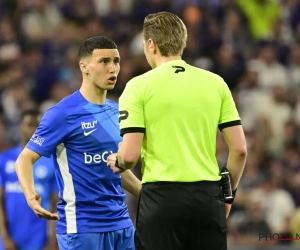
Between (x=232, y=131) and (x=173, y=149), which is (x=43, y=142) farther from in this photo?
(x=232, y=131)

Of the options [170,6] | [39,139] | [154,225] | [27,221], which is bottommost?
[27,221]

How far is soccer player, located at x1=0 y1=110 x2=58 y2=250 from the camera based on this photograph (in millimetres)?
8281

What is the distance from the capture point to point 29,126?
8.38 metres

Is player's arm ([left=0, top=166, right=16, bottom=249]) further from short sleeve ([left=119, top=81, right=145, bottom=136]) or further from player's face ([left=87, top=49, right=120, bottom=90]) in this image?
short sleeve ([left=119, top=81, right=145, bottom=136])

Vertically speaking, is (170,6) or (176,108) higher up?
(170,6)

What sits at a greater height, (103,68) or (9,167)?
(103,68)

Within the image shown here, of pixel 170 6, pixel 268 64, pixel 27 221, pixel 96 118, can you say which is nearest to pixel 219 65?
pixel 268 64

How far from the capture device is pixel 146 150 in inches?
209

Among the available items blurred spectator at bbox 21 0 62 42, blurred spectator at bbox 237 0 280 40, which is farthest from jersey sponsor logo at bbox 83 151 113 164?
blurred spectator at bbox 237 0 280 40

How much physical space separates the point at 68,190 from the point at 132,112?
1261mm

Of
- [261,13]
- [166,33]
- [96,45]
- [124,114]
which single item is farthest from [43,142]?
[261,13]

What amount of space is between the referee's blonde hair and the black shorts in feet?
2.84

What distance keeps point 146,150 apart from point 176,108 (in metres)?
0.34

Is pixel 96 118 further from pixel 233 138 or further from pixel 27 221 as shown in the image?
pixel 27 221
